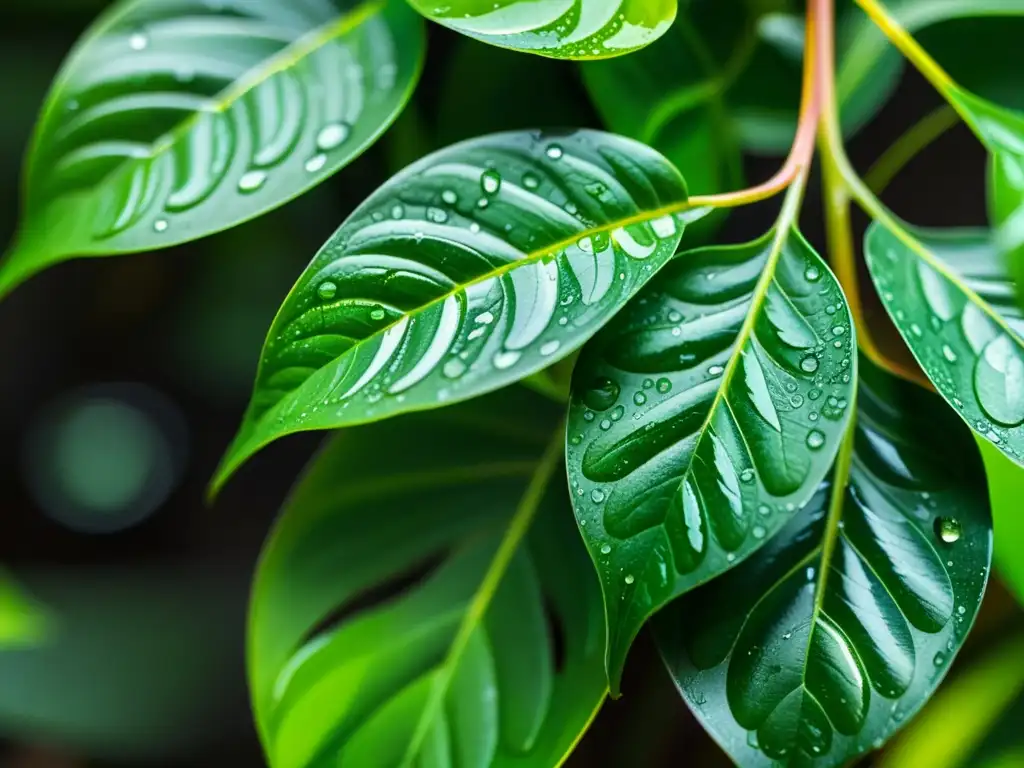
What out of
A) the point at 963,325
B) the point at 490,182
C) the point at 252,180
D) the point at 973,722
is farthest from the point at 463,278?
the point at 973,722

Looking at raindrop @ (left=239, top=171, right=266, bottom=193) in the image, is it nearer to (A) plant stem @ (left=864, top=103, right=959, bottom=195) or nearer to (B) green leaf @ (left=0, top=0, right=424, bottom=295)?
(B) green leaf @ (left=0, top=0, right=424, bottom=295)

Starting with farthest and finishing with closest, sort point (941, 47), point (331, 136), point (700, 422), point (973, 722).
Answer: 1. point (941, 47)
2. point (973, 722)
3. point (331, 136)
4. point (700, 422)

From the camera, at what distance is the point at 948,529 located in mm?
457

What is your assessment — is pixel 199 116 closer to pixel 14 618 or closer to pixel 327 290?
pixel 327 290

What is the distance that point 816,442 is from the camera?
397mm

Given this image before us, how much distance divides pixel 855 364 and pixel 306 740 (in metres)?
0.39

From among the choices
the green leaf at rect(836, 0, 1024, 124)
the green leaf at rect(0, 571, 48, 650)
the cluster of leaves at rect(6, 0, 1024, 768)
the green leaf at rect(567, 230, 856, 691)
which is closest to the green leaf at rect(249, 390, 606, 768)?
the cluster of leaves at rect(6, 0, 1024, 768)

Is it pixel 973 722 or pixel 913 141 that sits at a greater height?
pixel 913 141

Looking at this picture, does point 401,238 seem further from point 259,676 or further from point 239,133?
point 259,676

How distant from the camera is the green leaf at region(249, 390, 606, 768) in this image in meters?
0.53

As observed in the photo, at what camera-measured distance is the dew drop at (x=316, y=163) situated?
499 mm

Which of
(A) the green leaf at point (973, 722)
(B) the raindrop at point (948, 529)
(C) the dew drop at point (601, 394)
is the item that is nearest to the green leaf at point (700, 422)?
(C) the dew drop at point (601, 394)

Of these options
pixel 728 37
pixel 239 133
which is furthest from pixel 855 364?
pixel 728 37

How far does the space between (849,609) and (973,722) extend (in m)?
0.27
